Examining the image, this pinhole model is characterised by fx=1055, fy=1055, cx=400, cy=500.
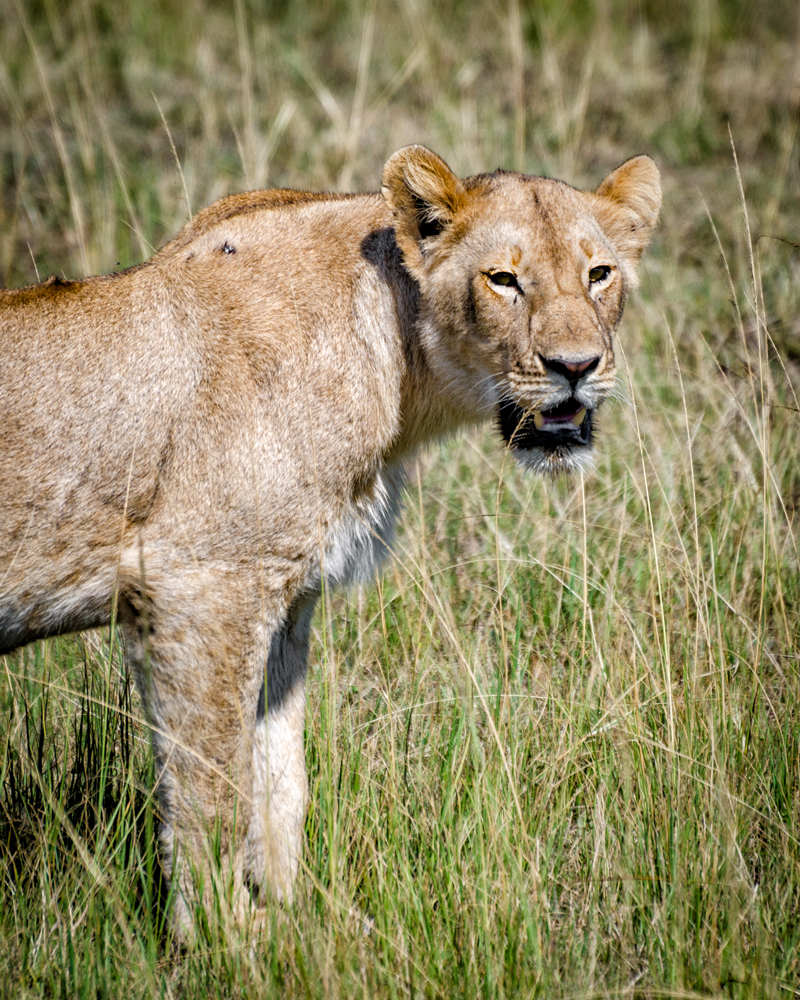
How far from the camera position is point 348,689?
13.8 feet

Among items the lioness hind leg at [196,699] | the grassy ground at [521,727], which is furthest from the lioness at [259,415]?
the grassy ground at [521,727]

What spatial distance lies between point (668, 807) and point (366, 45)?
470 centimetres

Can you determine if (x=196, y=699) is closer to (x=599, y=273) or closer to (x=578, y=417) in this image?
(x=578, y=417)

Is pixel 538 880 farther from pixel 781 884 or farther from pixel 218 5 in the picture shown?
pixel 218 5

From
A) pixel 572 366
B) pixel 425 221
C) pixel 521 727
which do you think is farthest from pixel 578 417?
pixel 521 727

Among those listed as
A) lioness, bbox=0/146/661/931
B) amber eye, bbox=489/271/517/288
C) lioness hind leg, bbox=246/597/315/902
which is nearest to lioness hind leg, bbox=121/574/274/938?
lioness, bbox=0/146/661/931

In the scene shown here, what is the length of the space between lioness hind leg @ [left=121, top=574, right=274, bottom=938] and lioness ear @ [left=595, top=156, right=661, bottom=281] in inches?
78.9

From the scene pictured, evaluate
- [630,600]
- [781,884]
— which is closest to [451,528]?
[630,600]

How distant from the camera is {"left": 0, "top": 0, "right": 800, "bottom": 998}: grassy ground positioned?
9.14 feet

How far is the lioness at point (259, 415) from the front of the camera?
10.6ft

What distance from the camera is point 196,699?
324cm

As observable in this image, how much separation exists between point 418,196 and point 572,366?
2.81 ft

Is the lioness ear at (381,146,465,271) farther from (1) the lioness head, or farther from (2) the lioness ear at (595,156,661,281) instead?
(2) the lioness ear at (595,156,661,281)

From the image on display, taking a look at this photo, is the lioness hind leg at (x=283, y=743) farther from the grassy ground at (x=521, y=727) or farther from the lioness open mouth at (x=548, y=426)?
the lioness open mouth at (x=548, y=426)
